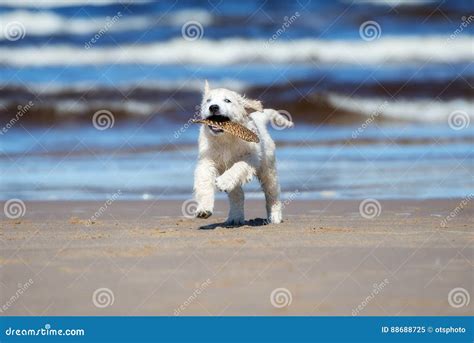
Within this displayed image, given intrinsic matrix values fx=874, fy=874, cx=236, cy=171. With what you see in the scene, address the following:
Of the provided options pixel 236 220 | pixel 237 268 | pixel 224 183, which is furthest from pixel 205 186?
pixel 237 268

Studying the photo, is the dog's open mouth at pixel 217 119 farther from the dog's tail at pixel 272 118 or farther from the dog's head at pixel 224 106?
the dog's tail at pixel 272 118

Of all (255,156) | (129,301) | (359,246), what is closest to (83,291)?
(129,301)

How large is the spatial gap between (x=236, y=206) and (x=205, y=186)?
1.15 meters

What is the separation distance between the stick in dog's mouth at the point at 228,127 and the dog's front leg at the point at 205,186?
1.63 feet

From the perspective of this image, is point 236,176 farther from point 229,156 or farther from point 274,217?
point 274,217

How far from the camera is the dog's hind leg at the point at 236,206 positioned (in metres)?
11.6

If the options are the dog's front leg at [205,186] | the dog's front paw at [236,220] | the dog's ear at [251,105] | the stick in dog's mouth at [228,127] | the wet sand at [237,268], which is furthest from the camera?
the dog's front paw at [236,220]

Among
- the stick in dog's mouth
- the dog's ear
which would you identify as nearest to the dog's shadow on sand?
the stick in dog's mouth

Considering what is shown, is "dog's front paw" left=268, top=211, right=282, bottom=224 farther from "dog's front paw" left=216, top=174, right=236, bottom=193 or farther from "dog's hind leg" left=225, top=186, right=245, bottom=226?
"dog's front paw" left=216, top=174, right=236, bottom=193

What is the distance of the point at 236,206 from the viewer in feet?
38.3

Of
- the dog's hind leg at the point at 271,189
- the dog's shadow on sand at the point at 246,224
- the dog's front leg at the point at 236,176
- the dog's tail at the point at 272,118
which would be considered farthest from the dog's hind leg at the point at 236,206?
the dog's tail at the point at 272,118

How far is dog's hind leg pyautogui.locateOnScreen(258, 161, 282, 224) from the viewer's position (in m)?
12.1

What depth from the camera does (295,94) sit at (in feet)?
77.4

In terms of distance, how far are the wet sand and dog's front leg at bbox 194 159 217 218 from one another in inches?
13.0
